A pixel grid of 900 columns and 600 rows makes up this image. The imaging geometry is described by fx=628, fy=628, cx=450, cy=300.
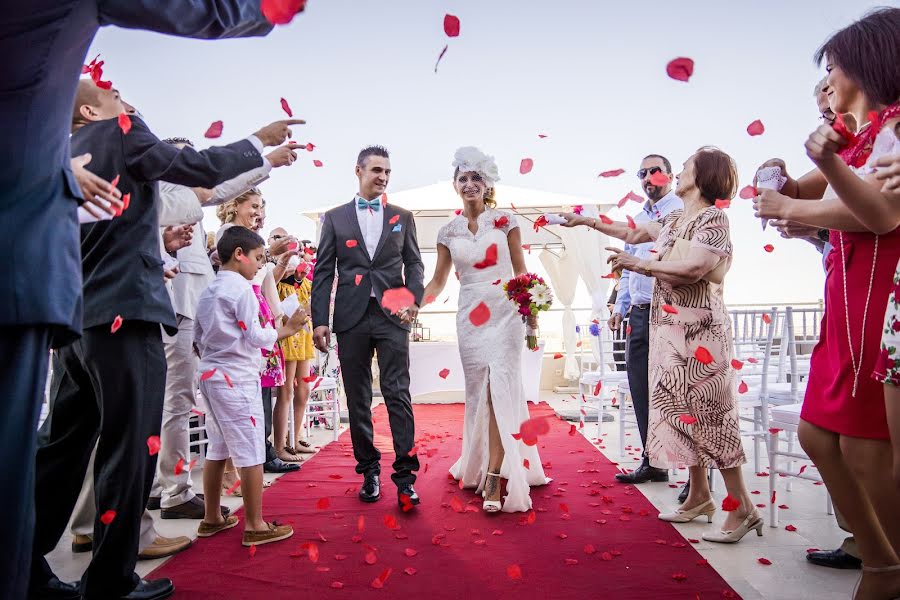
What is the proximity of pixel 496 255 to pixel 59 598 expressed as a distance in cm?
259

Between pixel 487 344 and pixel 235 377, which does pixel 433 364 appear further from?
pixel 235 377

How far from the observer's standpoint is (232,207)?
3967mm

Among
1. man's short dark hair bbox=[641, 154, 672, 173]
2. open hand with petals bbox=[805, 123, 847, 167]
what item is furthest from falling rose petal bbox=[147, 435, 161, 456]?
man's short dark hair bbox=[641, 154, 672, 173]

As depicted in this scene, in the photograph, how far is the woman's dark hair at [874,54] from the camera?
1594 millimetres

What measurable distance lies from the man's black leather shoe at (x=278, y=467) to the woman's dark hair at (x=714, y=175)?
3355 mm

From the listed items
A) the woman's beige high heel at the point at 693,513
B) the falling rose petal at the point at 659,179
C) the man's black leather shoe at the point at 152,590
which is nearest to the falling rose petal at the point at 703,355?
the woman's beige high heel at the point at 693,513

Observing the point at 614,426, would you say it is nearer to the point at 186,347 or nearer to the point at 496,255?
the point at 496,255

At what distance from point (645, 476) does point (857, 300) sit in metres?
2.47

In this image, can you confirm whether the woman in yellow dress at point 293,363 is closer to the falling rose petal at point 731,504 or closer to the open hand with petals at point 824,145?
the falling rose petal at point 731,504

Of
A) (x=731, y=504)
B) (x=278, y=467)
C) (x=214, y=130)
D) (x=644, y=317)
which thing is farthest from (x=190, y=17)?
(x=278, y=467)

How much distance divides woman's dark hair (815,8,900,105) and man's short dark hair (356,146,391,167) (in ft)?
8.58

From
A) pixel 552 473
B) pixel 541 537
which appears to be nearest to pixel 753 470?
pixel 552 473

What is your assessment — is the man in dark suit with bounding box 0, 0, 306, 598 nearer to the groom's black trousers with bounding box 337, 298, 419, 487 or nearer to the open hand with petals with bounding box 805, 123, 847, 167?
the open hand with petals with bounding box 805, 123, 847, 167

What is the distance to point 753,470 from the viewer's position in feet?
14.3
